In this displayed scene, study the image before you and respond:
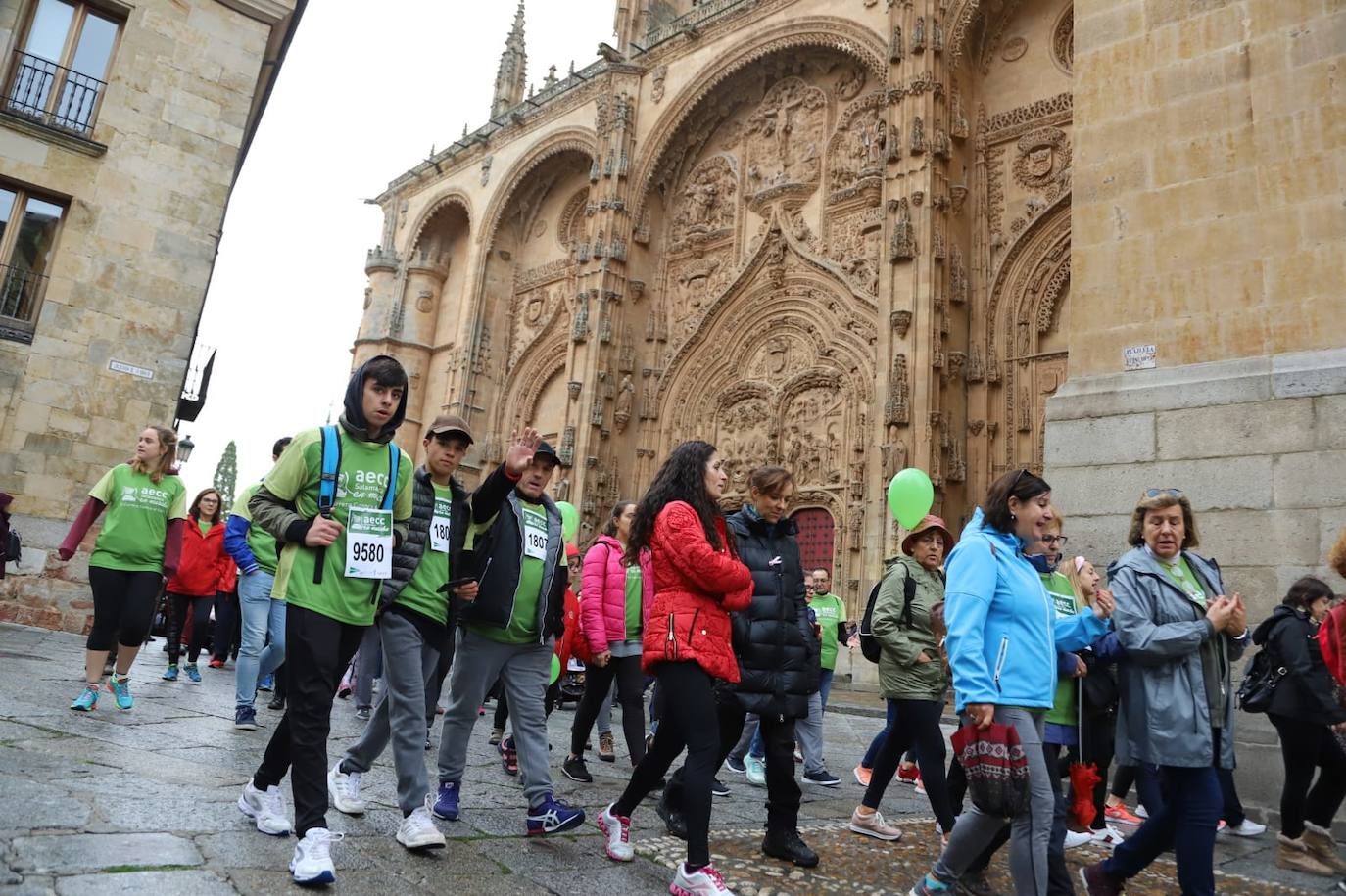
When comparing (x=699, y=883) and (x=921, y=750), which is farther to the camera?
(x=921, y=750)

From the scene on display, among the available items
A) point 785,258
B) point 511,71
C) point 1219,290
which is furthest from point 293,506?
point 511,71

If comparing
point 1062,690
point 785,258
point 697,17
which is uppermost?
point 697,17

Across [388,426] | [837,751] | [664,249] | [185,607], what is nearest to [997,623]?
[388,426]

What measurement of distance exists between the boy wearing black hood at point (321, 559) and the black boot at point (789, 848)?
5.78ft

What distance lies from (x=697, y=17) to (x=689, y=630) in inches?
849

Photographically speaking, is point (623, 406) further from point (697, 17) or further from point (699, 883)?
point (699, 883)

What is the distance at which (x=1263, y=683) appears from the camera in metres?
4.91

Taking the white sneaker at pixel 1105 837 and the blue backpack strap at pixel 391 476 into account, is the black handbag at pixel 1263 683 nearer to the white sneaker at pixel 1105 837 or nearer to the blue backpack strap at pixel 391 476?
the white sneaker at pixel 1105 837

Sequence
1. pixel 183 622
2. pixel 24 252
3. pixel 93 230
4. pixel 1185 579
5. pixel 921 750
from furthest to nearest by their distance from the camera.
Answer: pixel 93 230, pixel 24 252, pixel 183 622, pixel 921 750, pixel 1185 579

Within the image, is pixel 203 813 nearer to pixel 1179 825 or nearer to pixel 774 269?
pixel 1179 825

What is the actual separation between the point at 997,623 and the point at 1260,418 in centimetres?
387

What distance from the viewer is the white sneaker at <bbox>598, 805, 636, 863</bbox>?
348 cm

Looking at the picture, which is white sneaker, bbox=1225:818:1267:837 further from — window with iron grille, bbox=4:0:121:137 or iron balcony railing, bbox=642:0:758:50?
iron balcony railing, bbox=642:0:758:50

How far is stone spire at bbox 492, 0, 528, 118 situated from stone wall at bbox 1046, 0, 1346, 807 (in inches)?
990
